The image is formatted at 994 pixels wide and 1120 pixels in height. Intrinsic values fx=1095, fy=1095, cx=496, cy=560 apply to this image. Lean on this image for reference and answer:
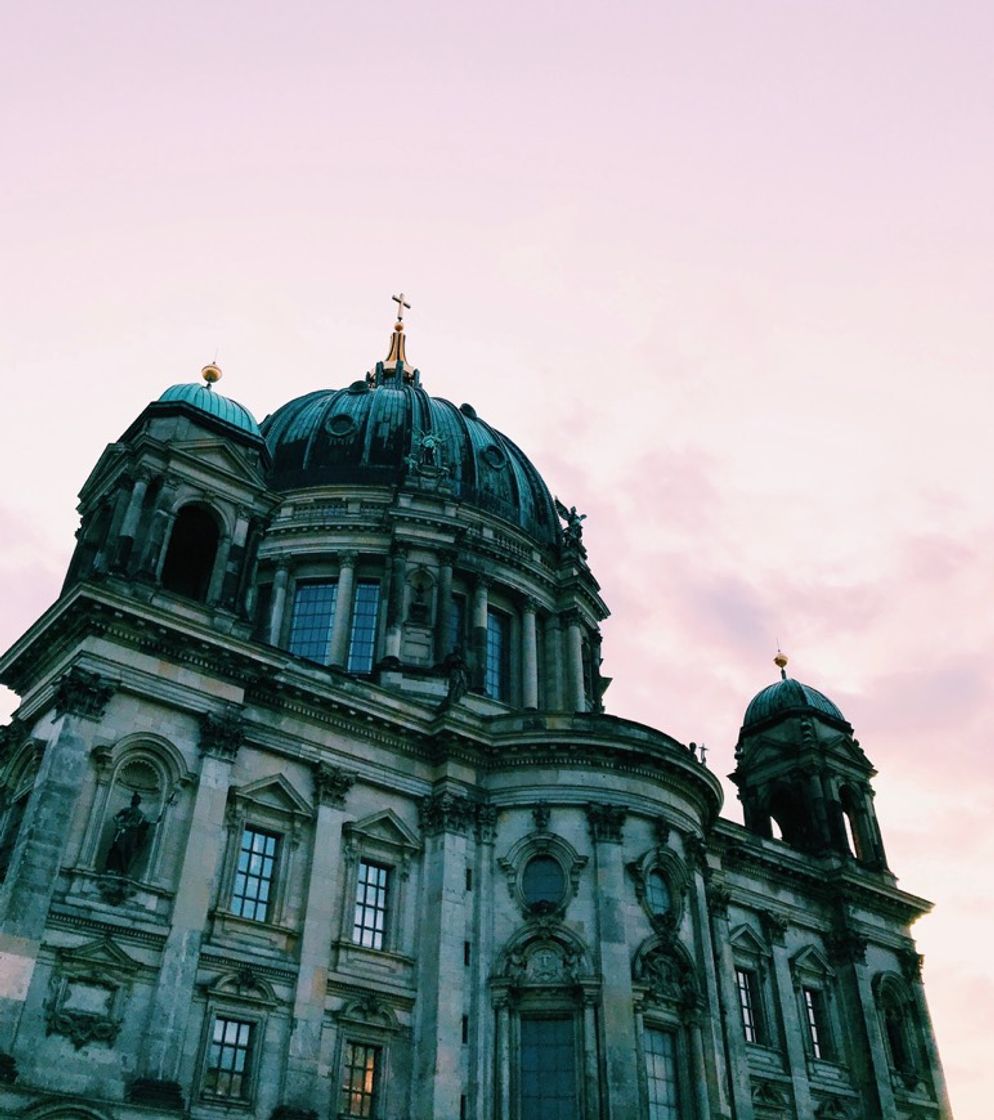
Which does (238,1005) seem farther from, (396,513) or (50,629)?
(396,513)

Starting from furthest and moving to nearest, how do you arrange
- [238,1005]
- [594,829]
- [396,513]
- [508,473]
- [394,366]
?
[394,366], [508,473], [396,513], [594,829], [238,1005]

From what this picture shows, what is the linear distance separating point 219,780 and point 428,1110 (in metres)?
9.68

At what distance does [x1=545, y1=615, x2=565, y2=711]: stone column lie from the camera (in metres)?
43.4

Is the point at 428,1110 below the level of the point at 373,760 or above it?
below

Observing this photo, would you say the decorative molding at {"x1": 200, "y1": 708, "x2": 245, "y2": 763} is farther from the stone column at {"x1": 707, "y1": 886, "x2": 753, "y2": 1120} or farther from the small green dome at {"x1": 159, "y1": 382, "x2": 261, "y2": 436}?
the stone column at {"x1": 707, "y1": 886, "x2": 753, "y2": 1120}

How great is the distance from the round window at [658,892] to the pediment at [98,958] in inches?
574

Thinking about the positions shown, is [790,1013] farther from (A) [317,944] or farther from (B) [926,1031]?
(A) [317,944]

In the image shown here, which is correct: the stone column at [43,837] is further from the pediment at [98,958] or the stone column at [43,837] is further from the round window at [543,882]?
the round window at [543,882]

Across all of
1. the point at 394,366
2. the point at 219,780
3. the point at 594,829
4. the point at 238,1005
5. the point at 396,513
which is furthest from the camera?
the point at 394,366

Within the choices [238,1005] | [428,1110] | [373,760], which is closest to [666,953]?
[428,1110]

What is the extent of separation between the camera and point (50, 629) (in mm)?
27734

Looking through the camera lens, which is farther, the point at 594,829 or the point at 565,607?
the point at 565,607

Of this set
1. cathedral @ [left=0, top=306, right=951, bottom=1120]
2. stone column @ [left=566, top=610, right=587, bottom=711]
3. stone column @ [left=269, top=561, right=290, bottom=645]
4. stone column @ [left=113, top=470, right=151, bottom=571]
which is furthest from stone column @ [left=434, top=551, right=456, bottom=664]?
stone column @ [left=113, top=470, right=151, bottom=571]

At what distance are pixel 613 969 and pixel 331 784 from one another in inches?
359
